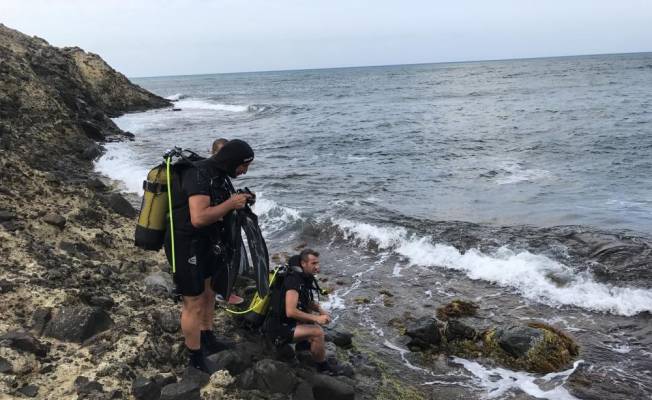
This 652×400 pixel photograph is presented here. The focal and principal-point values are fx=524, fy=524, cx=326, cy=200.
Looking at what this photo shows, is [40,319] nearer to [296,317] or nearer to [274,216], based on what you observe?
[296,317]

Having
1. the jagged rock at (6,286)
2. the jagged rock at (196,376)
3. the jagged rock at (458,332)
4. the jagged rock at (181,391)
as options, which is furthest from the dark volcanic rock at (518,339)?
the jagged rock at (6,286)

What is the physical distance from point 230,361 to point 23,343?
191 cm

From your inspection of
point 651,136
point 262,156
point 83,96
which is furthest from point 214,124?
point 651,136

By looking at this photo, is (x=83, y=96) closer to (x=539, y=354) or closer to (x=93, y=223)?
(x=93, y=223)

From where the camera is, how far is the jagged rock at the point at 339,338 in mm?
7031

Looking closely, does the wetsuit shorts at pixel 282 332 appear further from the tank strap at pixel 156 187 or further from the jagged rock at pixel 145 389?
the tank strap at pixel 156 187

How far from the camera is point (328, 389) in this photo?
18.0 feet

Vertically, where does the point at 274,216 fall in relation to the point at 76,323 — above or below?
below

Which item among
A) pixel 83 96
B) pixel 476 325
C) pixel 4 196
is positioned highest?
pixel 83 96

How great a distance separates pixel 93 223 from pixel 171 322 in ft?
13.8

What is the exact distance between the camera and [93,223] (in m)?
9.25

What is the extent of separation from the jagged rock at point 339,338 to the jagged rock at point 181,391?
2533mm

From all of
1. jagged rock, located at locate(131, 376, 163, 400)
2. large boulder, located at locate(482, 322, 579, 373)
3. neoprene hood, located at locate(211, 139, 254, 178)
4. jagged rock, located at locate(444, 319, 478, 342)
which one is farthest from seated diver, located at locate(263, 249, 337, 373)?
large boulder, located at locate(482, 322, 579, 373)

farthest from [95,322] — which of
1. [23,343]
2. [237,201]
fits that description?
[237,201]
